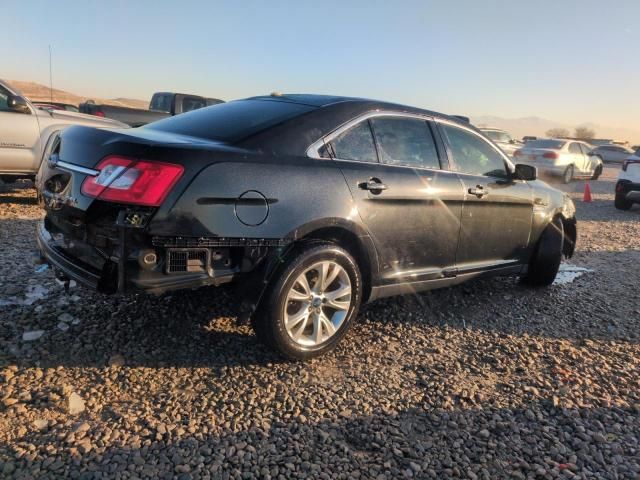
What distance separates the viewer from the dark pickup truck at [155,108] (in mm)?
13406

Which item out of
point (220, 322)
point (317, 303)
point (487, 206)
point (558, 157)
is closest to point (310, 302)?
Answer: point (317, 303)

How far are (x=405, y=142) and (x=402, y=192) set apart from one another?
0.46 metres

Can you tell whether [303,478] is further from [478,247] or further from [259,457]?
[478,247]

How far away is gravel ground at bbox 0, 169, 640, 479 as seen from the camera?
246cm

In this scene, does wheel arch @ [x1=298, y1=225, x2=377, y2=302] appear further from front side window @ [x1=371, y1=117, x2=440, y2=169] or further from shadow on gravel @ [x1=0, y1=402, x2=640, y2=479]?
shadow on gravel @ [x1=0, y1=402, x2=640, y2=479]

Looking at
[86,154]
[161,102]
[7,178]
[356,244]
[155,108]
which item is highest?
[161,102]

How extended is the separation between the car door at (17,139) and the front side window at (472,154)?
19.5 ft

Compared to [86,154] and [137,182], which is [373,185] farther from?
[86,154]

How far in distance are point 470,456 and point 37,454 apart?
80.6 inches

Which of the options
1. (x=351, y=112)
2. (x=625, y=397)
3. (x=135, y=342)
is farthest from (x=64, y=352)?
(x=625, y=397)

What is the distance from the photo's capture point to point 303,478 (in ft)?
7.64

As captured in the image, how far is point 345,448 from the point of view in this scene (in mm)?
2568

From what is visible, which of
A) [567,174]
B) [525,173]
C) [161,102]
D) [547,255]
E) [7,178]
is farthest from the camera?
[567,174]

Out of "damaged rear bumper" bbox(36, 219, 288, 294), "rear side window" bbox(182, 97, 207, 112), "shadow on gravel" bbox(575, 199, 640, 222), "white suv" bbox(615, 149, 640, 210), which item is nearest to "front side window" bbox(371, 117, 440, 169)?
"damaged rear bumper" bbox(36, 219, 288, 294)
